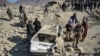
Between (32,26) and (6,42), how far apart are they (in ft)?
7.48

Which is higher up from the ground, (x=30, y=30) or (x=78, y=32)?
(x=78, y=32)

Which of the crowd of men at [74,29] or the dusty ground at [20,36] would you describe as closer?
the crowd of men at [74,29]

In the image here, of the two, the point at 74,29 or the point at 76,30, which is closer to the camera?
the point at 76,30

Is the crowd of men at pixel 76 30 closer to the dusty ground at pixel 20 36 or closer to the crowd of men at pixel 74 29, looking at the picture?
the crowd of men at pixel 74 29

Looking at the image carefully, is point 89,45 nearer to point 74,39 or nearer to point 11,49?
point 74,39

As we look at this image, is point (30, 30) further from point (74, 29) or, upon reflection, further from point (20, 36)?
point (74, 29)

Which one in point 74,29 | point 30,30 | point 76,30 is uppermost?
point 76,30

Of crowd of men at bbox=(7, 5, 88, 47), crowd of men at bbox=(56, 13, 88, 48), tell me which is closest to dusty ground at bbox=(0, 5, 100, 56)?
crowd of men at bbox=(56, 13, 88, 48)

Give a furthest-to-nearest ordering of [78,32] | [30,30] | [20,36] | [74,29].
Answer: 1. [20,36]
2. [30,30]
3. [74,29]
4. [78,32]

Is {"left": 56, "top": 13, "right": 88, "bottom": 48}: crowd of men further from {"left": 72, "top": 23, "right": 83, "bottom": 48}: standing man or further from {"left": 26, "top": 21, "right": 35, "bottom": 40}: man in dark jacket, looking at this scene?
{"left": 26, "top": 21, "right": 35, "bottom": 40}: man in dark jacket

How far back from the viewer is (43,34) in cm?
2048

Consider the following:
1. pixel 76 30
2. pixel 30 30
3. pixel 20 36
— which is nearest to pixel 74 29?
pixel 76 30

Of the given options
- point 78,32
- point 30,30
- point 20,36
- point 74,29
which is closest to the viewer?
point 78,32

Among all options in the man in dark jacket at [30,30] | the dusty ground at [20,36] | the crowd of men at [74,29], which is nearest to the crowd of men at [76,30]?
the crowd of men at [74,29]
